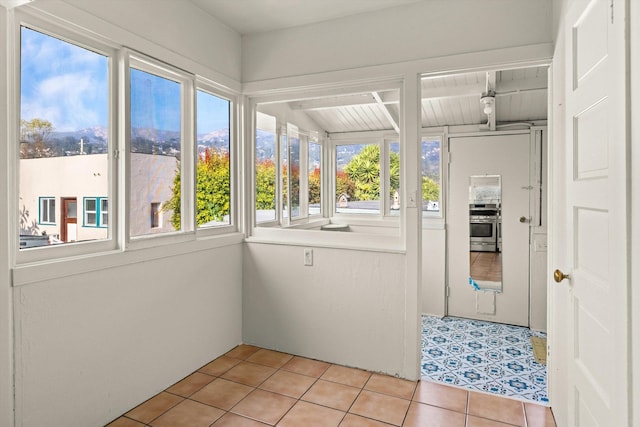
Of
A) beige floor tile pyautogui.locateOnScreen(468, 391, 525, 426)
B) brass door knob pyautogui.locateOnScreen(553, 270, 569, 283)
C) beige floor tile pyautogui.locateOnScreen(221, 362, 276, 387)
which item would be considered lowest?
beige floor tile pyautogui.locateOnScreen(468, 391, 525, 426)

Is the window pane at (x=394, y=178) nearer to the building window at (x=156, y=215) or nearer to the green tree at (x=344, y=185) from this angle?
the green tree at (x=344, y=185)

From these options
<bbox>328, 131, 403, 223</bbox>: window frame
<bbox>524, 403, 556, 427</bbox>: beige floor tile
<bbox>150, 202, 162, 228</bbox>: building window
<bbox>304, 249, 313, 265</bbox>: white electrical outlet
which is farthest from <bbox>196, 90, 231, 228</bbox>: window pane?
<bbox>524, 403, 556, 427</bbox>: beige floor tile

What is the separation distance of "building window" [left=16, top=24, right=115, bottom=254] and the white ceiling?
95 centimetres

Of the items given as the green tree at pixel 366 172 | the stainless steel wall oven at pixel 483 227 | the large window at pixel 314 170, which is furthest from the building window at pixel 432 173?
the large window at pixel 314 170

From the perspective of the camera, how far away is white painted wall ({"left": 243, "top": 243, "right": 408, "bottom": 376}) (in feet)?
9.09

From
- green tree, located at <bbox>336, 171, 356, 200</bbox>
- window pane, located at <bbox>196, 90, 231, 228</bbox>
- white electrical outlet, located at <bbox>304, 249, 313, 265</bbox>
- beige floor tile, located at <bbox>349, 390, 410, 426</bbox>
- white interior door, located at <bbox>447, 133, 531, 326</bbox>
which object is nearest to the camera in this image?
beige floor tile, located at <bbox>349, 390, 410, 426</bbox>

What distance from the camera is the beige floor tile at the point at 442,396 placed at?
95.2 inches

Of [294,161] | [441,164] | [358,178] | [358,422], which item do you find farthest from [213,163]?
[441,164]

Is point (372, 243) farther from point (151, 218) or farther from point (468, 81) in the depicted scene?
point (468, 81)

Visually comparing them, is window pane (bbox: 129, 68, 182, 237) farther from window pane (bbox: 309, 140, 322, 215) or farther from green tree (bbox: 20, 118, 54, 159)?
window pane (bbox: 309, 140, 322, 215)

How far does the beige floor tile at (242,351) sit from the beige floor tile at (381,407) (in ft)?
3.39

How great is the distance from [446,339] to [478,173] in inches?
71.7

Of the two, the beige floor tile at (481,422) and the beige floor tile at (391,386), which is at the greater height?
the beige floor tile at (391,386)

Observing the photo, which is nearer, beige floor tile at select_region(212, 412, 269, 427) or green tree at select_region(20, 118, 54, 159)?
green tree at select_region(20, 118, 54, 159)
